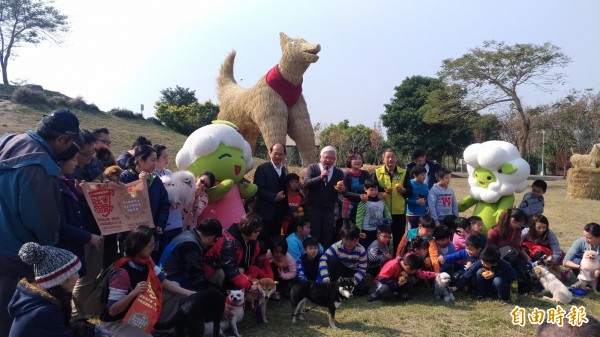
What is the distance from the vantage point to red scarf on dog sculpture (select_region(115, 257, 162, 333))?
2.82 meters

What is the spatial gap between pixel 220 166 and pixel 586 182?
14151mm

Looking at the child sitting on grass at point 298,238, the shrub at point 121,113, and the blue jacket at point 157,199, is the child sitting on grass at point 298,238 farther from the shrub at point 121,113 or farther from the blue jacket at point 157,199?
the shrub at point 121,113

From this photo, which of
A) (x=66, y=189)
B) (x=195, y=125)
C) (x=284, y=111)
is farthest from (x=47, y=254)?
(x=195, y=125)

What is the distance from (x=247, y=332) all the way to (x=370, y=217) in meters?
2.19

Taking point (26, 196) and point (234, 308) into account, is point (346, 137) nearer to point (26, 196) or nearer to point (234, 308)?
point (234, 308)

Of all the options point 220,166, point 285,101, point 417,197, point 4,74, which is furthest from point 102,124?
point 417,197

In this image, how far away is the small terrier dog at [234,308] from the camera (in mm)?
3510

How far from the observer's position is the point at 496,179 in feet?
18.6

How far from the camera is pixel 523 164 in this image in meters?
5.62

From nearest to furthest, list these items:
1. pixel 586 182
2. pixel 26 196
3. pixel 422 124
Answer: pixel 26 196, pixel 586 182, pixel 422 124

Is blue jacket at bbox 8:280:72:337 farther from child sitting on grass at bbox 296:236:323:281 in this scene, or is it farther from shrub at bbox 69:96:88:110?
shrub at bbox 69:96:88:110

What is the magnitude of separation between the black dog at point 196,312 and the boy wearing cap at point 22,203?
98cm

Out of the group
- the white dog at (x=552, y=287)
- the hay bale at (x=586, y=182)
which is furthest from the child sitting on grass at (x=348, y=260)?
the hay bale at (x=586, y=182)

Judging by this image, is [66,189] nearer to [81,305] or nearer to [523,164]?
[81,305]
